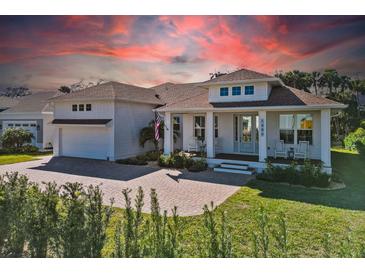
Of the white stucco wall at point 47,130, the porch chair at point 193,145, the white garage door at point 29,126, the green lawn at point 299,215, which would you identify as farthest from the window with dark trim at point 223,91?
the white garage door at point 29,126

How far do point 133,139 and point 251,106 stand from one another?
6.43m

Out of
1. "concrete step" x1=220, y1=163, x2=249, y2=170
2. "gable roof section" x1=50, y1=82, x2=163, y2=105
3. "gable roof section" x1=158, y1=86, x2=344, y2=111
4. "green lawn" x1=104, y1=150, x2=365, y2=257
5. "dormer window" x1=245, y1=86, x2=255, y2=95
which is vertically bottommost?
"green lawn" x1=104, y1=150, x2=365, y2=257

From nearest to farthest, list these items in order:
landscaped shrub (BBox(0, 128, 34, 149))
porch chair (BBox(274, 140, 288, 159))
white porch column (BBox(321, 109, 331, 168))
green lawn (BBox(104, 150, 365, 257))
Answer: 1. green lawn (BBox(104, 150, 365, 257))
2. white porch column (BBox(321, 109, 331, 168))
3. porch chair (BBox(274, 140, 288, 159))
4. landscaped shrub (BBox(0, 128, 34, 149))

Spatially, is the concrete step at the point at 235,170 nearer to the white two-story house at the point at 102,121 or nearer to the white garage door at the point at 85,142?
the white two-story house at the point at 102,121

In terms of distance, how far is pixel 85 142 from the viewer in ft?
40.7

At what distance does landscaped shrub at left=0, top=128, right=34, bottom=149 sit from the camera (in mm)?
15023

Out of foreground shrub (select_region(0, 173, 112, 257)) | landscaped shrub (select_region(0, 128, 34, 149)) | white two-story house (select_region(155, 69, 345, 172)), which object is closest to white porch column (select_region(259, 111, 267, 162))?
white two-story house (select_region(155, 69, 345, 172))

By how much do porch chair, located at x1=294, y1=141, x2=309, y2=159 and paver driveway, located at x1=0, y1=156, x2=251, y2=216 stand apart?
7.82 ft

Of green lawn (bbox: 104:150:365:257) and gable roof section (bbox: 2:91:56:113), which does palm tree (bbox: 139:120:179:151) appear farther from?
gable roof section (bbox: 2:91:56:113)

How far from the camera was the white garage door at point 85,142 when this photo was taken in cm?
1189

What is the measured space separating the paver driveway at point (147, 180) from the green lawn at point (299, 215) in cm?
57

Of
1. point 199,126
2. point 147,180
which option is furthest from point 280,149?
point 147,180

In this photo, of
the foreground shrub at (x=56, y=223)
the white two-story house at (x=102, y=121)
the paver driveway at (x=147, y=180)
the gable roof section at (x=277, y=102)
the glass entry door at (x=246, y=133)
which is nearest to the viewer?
the foreground shrub at (x=56, y=223)

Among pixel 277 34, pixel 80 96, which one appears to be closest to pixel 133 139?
pixel 80 96
